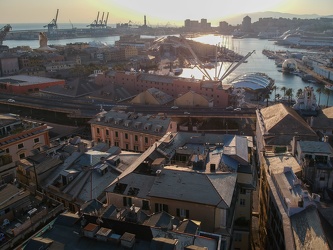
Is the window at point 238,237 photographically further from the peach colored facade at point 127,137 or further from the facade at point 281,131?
the peach colored facade at point 127,137

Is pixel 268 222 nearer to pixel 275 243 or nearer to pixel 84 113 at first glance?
pixel 275 243

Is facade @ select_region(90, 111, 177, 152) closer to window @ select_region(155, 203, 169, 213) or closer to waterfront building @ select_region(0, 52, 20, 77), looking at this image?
window @ select_region(155, 203, 169, 213)

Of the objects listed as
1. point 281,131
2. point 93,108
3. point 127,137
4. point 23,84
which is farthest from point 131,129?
point 23,84

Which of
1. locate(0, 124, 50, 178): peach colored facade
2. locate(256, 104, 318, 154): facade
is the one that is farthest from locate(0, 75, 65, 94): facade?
locate(256, 104, 318, 154): facade

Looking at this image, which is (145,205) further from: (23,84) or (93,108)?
(23,84)

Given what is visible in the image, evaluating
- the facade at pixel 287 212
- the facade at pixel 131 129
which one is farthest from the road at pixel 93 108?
the facade at pixel 287 212

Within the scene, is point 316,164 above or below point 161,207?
above

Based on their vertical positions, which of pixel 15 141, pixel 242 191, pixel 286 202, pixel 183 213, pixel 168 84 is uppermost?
pixel 286 202

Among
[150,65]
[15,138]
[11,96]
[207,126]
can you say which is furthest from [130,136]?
[150,65]
